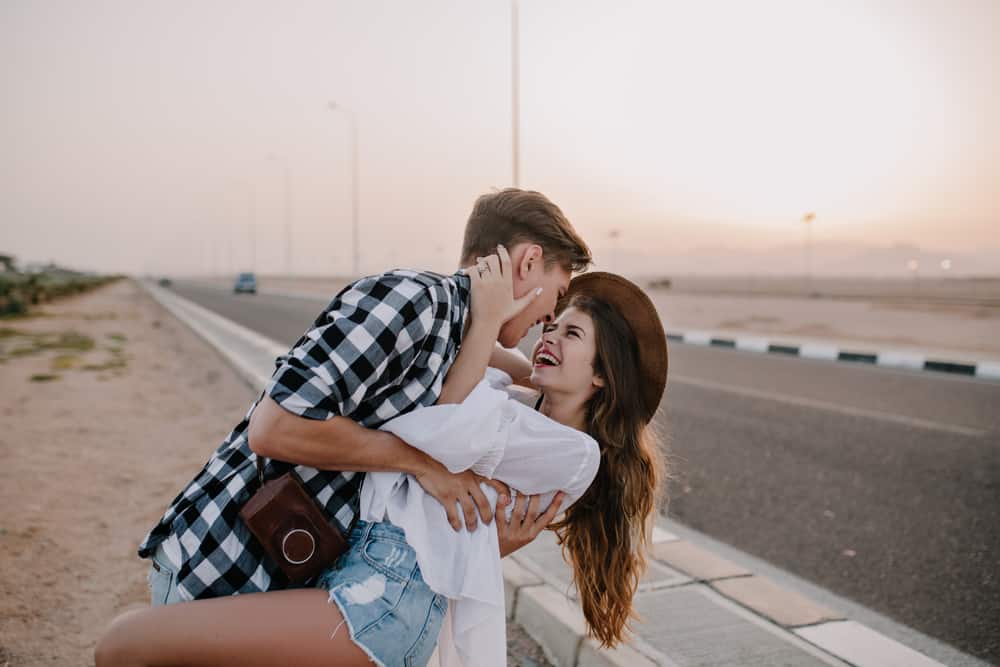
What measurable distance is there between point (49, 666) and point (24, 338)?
17818 mm

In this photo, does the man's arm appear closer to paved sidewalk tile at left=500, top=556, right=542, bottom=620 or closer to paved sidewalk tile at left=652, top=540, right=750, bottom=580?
paved sidewalk tile at left=500, top=556, right=542, bottom=620

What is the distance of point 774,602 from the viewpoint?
9.55 feet

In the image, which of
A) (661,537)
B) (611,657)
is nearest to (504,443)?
(611,657)

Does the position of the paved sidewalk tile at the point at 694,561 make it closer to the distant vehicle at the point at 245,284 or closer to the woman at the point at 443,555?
the woman at the point at 443,555

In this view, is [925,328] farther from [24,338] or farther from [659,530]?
[24,338]

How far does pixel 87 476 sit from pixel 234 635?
459 cm

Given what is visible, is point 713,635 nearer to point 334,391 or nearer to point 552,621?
point 552,621

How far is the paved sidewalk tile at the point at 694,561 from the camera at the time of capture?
10.5 feet

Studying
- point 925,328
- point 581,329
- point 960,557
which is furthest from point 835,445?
point 925,328

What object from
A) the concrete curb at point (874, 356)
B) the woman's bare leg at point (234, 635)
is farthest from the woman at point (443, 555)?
the concrete curb at point (874, 356)

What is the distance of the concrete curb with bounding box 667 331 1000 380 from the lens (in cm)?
1088

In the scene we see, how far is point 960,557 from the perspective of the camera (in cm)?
391

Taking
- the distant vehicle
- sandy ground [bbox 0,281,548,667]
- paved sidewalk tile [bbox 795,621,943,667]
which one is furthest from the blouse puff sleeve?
the distant vehicle

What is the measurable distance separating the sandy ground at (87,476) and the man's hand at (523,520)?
0.90 metres
